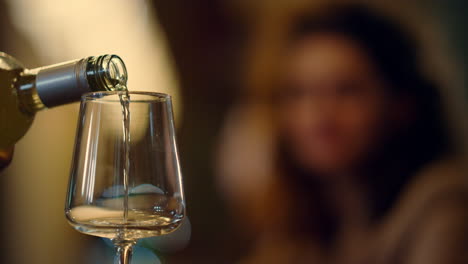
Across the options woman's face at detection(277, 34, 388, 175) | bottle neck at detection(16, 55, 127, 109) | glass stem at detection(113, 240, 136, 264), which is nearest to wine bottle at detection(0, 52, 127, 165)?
bottle neck at detection(16, 55, 127, 109)

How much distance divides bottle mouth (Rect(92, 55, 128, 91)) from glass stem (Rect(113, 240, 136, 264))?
→ 0.15 meters

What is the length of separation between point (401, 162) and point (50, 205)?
138 cm

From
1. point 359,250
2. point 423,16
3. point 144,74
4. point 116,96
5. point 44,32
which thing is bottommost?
point 359,250

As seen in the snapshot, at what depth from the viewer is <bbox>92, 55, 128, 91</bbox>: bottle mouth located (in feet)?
1.43

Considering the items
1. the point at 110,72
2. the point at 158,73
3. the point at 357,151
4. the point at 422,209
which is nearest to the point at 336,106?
the point at 357,151

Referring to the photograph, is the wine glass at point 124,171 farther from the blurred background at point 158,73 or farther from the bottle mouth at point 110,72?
the blurred background at point 158,73

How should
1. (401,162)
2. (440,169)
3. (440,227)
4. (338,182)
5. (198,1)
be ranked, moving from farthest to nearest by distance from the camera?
(198,1)
(338,182)
(401,162)
(440,169)
(440,227)

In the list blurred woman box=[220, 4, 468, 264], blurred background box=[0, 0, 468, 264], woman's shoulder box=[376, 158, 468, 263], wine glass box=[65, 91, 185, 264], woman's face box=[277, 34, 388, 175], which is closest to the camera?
wine glass box=[65, 91, 185, 264]

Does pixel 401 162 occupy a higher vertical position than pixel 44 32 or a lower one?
lower

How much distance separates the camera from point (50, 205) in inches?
77.5

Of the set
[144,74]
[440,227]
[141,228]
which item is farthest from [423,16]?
[141,228]

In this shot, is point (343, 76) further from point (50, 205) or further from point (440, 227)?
point (50, 205)

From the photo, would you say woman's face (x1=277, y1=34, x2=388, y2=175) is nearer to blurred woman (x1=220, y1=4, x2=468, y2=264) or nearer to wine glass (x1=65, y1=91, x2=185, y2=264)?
blurred woman (x1=220, y1=4, x2=468, y2=264)

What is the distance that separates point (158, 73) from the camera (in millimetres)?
2268
